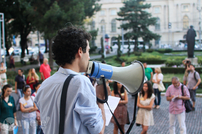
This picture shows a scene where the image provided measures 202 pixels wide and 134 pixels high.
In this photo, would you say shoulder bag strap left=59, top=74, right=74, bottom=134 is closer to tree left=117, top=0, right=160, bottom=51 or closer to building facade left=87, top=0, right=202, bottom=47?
tree left=117, top=0, right=160, bottom=51

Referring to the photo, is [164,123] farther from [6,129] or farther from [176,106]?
[6,129]

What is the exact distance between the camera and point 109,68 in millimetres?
1877

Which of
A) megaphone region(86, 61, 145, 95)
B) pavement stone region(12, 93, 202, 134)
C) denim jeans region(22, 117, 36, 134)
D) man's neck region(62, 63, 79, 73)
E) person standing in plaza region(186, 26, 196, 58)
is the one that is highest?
person standing in plaza region(186, 26, 196, 58)

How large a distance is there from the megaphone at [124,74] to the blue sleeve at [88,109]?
0.28 metres

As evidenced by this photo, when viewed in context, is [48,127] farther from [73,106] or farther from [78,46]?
[78,46]

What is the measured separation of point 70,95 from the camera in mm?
1535

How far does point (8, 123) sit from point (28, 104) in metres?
0.57

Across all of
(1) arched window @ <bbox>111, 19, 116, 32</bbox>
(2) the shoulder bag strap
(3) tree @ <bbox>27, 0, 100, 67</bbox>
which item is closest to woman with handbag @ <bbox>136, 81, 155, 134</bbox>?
(2) the shoulder bag strap

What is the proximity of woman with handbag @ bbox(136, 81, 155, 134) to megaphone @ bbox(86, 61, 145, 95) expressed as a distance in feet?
10.6

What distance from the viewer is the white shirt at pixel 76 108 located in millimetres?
1525

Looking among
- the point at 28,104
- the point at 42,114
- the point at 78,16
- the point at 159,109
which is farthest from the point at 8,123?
the point at 78,16

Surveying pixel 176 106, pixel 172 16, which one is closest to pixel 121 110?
pixel 176 106

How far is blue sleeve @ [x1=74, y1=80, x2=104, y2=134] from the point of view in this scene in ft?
4.98

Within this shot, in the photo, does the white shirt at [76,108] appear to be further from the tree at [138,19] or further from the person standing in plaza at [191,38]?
the tree at [138,19]
